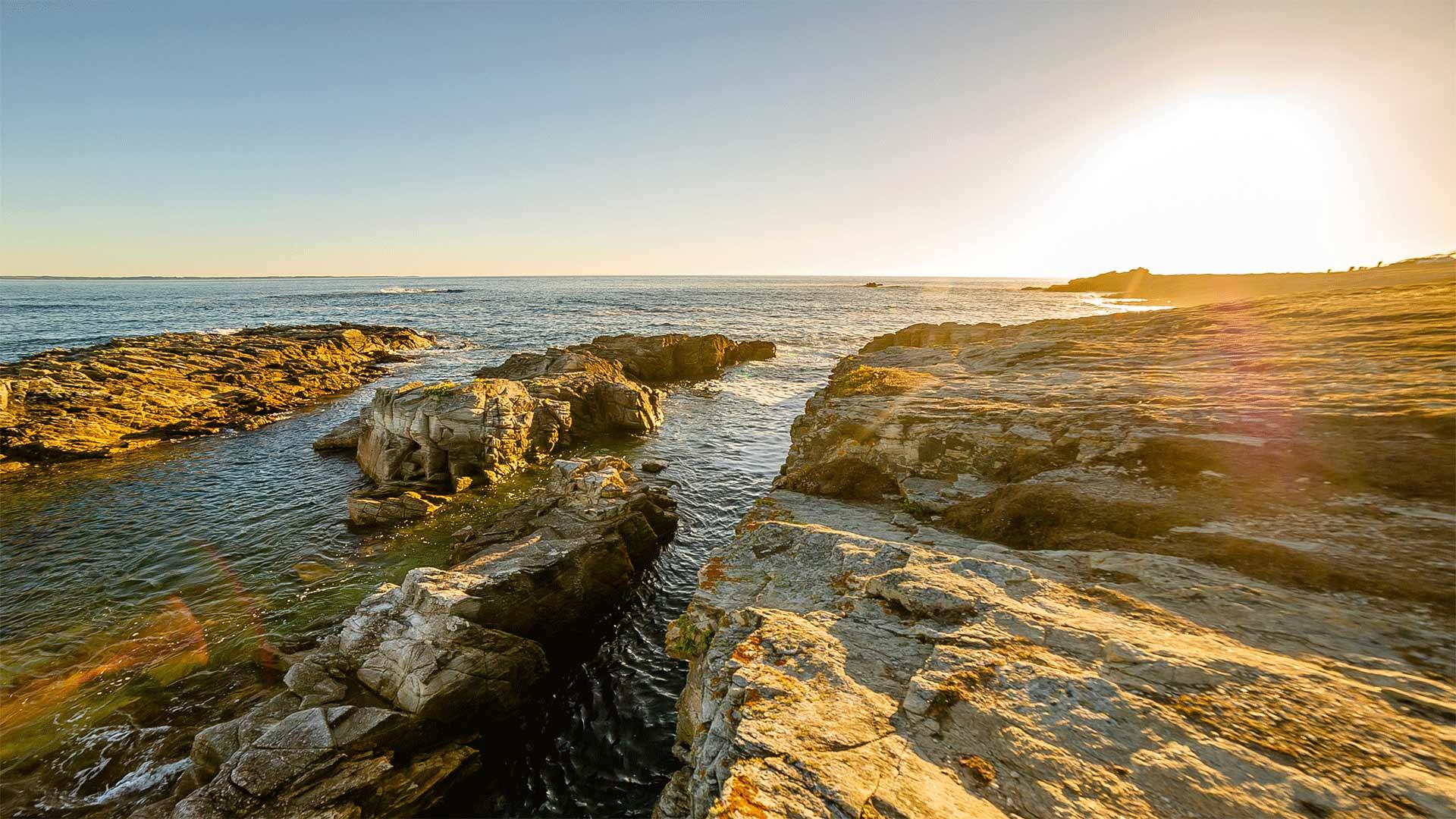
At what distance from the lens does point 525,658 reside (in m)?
10.8

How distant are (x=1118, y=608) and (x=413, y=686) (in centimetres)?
1130

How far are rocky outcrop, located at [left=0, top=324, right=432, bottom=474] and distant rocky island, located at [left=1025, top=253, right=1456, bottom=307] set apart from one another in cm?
5382

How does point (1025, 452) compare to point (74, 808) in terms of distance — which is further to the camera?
point (1025, 452)

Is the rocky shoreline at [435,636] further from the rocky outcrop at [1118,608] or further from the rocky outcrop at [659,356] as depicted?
the rocky outcrop at [659,356]

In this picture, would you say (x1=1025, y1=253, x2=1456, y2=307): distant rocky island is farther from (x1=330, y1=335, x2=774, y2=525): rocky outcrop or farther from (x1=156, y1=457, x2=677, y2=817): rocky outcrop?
(x1=330, y1=335, x2=774, y2=525): rocky outcrop

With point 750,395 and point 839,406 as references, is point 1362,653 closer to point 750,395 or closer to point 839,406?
point 839,406

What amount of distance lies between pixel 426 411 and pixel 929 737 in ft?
72.4

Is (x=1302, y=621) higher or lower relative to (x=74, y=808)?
higher

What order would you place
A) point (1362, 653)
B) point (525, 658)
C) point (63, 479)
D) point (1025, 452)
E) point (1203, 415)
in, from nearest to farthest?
point (1362, 653)
point (1203, 415)
point (1025, 452)
point (525, 658)
point (63, 479)

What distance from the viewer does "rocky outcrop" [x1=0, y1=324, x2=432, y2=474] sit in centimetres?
2312

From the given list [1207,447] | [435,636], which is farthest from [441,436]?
[1207,447]

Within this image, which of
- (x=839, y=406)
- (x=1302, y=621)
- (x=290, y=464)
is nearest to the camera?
(x=1302, y=621)

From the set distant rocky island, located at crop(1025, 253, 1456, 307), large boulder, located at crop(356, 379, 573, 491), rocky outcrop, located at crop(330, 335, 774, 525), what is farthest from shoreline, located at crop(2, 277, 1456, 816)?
distant rocky island, located at crop(1025, 253, 1456, 307)

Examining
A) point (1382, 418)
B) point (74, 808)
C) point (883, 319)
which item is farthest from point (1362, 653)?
point (883, 319)
